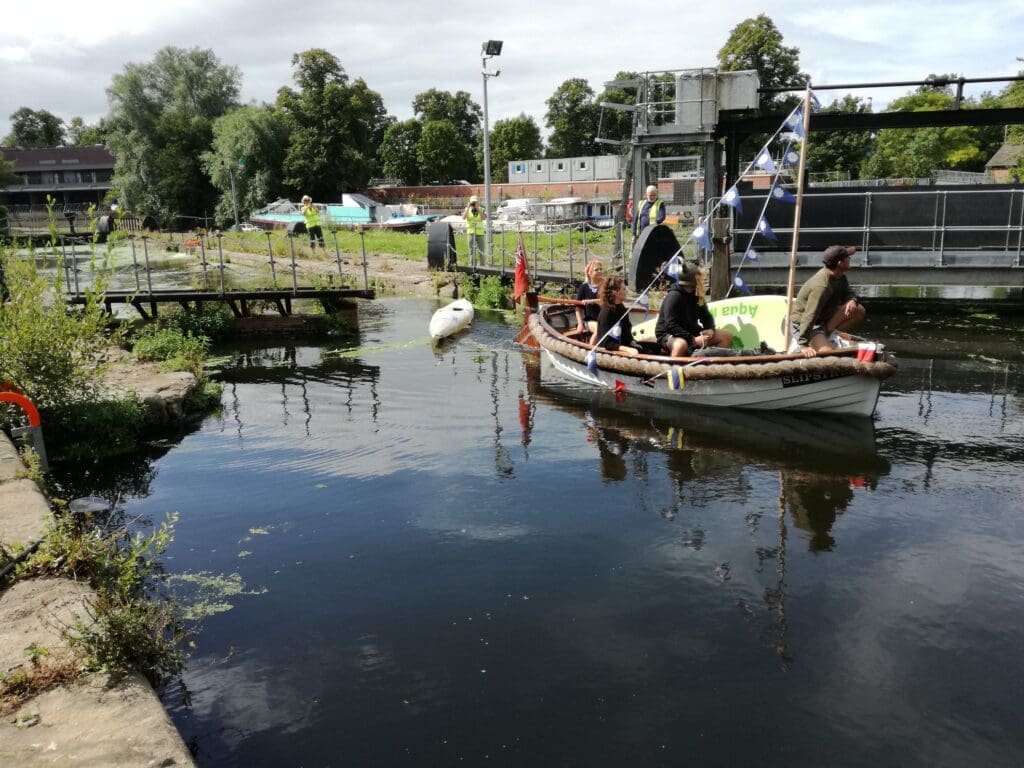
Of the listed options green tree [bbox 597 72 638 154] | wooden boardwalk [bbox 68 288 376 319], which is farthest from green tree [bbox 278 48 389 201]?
wooden boardwalk [bbox 68 288 376 319]

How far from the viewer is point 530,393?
41.8 ft

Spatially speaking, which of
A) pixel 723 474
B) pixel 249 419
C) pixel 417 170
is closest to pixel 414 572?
pixel 723 474

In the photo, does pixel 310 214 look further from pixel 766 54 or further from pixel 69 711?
pixel 766 54

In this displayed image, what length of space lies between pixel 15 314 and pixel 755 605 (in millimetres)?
8494

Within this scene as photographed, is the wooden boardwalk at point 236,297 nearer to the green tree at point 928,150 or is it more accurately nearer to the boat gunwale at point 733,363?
the boat gunwale at point 733,363

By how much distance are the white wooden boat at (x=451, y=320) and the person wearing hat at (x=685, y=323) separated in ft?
20.7

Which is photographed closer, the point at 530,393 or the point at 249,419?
the point at 249,419

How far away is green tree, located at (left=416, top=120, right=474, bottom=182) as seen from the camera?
268ft

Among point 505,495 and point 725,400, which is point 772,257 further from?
point 505,495

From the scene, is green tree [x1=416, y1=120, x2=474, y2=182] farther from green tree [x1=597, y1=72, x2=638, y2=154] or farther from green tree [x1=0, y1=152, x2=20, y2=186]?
green tree [x1=0, y1=152, x2=20, y2=186]

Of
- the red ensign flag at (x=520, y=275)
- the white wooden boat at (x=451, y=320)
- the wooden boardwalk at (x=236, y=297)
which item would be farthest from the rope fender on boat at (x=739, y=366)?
the wooden boardwalk at (x=236, y=297)

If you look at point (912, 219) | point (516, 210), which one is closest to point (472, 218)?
point (912, 219)

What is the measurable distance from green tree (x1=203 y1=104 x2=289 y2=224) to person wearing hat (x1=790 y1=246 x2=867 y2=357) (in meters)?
52.7

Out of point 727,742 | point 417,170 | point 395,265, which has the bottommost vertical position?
point 727,742
